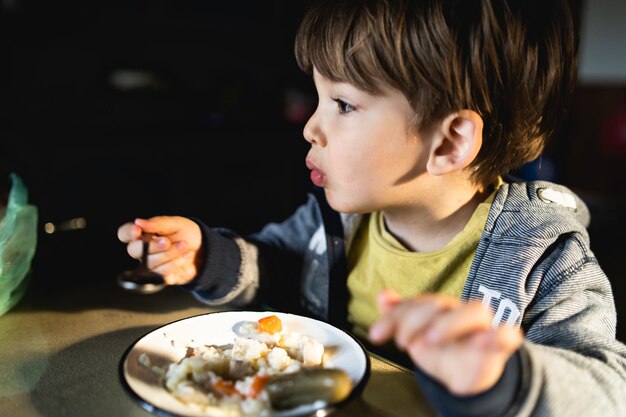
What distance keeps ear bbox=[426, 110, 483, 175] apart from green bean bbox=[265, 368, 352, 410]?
14.6 inches

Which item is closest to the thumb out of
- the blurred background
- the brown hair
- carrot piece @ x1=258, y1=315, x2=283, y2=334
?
carrot piece @ x1=258, y1=315, x2=283, y2=334

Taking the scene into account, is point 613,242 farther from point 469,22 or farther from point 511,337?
point 511,337

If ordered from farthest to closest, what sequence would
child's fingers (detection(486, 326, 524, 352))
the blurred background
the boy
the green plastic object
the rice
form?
the blurred background → the green plastic object → the boy → the rice → child's fingers (detection(486, 326, 524, 352))

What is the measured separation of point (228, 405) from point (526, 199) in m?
0.53

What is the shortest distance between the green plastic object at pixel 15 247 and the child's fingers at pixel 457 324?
604 mm

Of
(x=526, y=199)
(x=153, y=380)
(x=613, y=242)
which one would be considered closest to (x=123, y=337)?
(x=153, y=380)

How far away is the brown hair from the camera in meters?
0.74

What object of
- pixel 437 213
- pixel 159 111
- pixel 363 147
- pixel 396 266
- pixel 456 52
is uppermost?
pixel 456 52

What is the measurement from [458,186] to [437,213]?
57mm

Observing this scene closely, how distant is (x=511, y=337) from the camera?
0.47 m

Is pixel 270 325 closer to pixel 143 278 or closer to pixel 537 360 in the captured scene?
pixel 143 278

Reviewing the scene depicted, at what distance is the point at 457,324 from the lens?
474 millimetres

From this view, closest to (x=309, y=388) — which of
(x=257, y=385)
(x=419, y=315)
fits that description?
(x=257, y=385)

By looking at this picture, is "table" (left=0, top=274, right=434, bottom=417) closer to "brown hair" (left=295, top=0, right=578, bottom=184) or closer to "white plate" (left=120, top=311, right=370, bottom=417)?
"white plate" (left=120, top=311, right=370, bottom=417)
